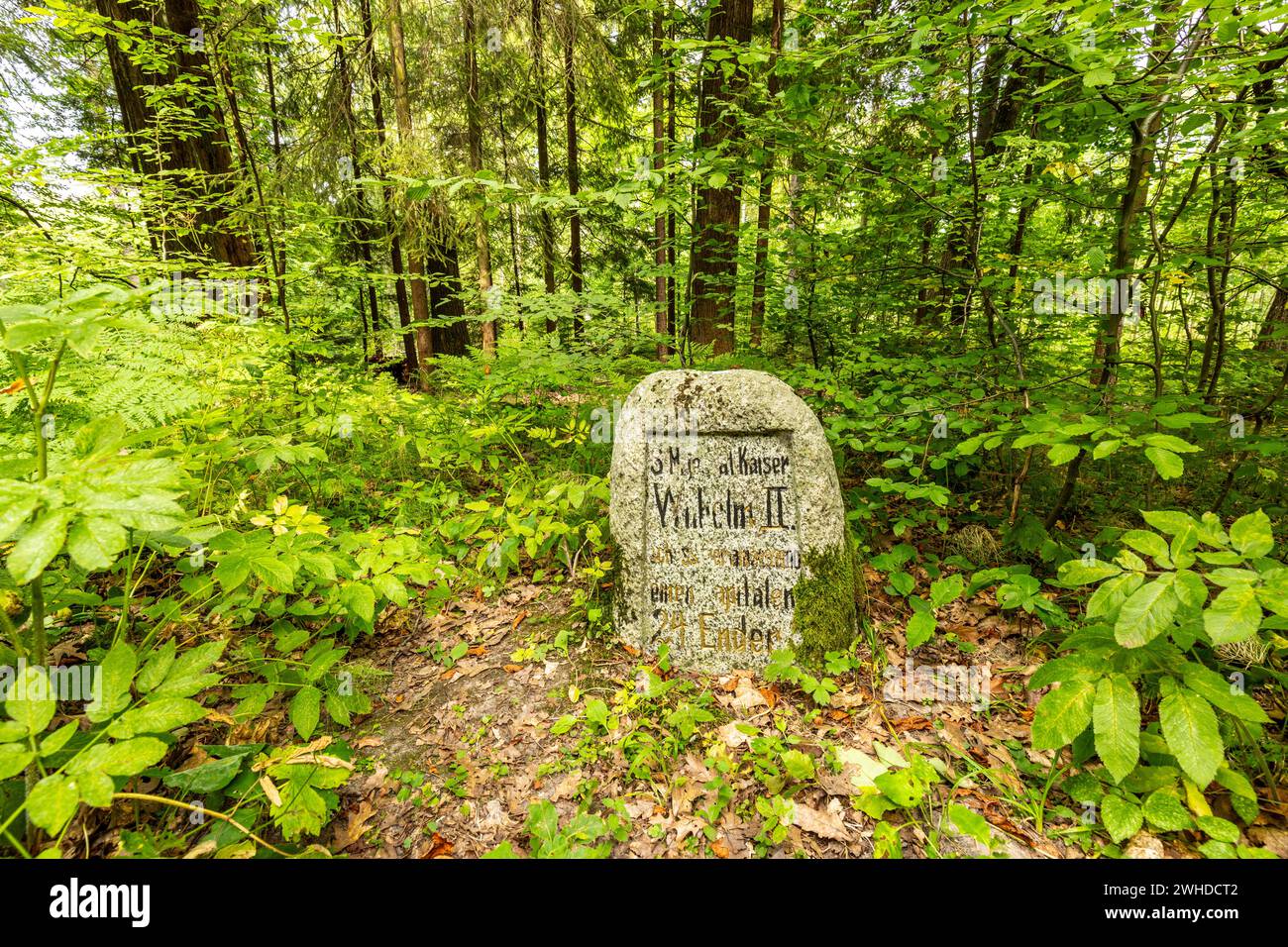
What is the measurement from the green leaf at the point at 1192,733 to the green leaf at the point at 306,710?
3200 mm

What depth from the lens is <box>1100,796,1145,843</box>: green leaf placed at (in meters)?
1.91

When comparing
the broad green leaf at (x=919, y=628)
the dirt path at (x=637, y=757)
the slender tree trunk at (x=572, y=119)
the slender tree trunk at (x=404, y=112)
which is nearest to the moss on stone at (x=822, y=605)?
the dirt path at (x=637, y=757)

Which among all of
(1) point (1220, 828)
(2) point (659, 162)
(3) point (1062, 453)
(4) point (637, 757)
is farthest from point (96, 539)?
(2) point (659, 162)

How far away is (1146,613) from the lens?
5.32 feet

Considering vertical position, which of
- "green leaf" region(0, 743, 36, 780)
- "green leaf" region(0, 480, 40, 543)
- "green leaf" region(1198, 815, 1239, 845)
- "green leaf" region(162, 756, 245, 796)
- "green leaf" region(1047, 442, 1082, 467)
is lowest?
"green leaf" region(1198, 815, 1239, 845)

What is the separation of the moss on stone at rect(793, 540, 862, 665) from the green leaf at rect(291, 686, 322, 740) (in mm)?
2578

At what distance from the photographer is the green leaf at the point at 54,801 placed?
1.21 m

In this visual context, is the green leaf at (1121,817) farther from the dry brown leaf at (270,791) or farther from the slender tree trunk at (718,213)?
the slender tree trunk at (718,213)

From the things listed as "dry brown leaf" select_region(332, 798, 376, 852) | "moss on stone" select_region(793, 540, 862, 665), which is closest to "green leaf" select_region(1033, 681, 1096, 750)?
"moss on stone" select_region(793, 540, 862, 665)

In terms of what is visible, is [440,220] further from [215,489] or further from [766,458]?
[766,458]

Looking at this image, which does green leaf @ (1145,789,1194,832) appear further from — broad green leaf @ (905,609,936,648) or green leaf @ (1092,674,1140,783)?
broad green leaf @ (905,609,936,648)
